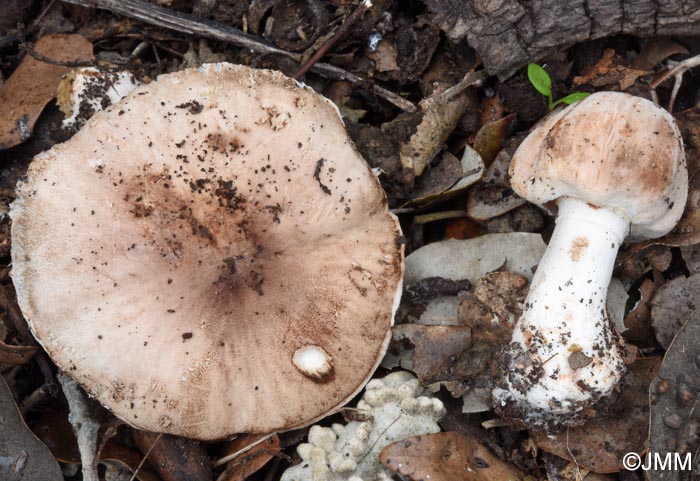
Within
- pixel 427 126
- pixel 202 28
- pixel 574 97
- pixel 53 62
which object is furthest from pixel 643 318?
pixel 53 62

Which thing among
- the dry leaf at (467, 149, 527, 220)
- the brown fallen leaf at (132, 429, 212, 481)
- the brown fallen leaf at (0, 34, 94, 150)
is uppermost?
the brown fallen leaf at (0, 34, 94, 150)

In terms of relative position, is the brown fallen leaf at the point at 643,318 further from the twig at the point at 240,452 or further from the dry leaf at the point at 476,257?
the twig at the point at 240,452

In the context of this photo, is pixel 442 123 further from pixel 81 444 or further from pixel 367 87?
pixel 81 444

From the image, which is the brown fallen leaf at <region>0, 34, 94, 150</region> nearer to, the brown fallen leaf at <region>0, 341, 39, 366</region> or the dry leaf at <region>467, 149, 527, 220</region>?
the brown fallen leaf at <region>0, 341, 39, 366</region>

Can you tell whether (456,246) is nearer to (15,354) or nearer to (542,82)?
(542,82)

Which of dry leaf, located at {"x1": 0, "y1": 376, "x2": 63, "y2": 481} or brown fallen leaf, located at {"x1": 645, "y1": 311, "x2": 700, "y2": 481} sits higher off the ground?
dry leaf, located at {"x1": 0, "y1": 376, "x2": 63, "y2": 481}

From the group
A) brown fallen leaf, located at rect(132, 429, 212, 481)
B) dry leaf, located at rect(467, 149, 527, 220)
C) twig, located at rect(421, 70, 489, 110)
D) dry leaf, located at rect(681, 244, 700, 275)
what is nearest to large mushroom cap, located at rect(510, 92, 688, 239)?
dry leaf, located at rect(681, 244, 700, 275)

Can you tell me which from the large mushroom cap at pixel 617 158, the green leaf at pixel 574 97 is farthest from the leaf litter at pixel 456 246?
the large mushroom cap at pixel 617 158
